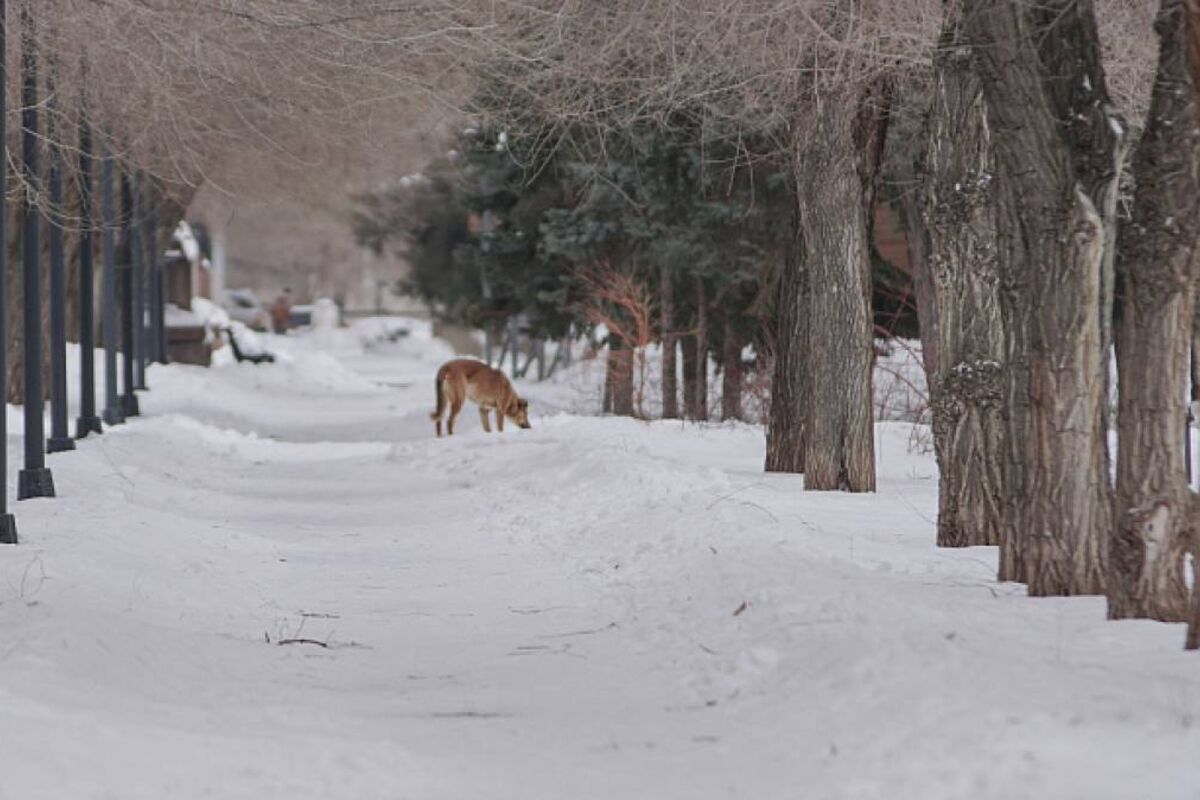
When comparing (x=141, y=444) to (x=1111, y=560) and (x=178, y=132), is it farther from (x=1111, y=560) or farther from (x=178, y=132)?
(x=1111, y=560)

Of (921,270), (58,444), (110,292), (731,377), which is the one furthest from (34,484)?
(731,377)

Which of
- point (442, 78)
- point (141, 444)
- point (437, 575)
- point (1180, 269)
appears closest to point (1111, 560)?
point (1180, 269)

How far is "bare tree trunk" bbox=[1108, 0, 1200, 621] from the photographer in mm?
7621

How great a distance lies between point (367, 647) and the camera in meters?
8.70

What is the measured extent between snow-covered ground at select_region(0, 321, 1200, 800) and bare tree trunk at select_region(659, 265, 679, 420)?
12.4m

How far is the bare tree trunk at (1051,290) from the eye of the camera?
27.0 ft

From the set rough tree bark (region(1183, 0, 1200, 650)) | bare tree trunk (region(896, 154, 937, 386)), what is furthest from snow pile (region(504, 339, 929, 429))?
rough tree bark (region(1183, 0, 1200, 650))

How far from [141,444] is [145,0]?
7.19 m

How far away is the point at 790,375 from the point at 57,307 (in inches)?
276

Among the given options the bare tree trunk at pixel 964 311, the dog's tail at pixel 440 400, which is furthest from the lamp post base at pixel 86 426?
the bare tree trunk at pixel 964 311

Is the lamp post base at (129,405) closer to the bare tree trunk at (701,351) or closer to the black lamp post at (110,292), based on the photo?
the black lamp post at (110,292)

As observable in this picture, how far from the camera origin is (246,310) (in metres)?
82.4

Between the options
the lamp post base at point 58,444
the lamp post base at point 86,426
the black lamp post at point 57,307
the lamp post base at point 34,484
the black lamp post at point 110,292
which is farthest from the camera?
the black lamp post at point 110,292

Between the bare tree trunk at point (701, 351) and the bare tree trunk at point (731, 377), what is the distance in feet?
1.19
